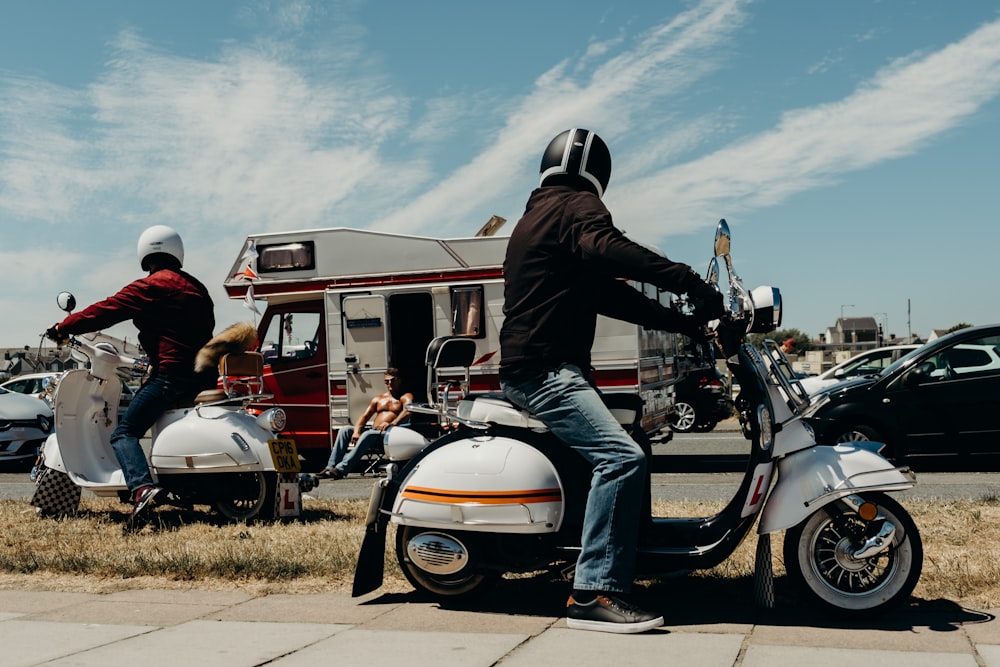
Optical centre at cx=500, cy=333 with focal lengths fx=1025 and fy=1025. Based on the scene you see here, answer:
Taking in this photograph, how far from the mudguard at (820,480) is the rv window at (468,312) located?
7457 mm

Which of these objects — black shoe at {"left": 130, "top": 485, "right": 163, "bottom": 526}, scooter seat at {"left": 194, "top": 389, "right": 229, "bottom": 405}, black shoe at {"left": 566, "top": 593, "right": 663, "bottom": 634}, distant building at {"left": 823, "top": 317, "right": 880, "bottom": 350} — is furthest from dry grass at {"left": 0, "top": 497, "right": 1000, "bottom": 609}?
distant building at {"left": 823, "top": 317, "right": 880, "bottom": 350}

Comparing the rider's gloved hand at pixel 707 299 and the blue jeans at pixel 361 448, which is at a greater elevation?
the rider's gloved hand at pixel 707 299

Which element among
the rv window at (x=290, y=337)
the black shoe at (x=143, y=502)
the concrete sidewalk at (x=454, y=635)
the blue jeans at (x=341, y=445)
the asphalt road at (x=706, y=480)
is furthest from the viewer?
the rv window at (x=290, y=337)

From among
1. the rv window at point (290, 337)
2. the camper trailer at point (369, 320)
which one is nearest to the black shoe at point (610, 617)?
the camper trailer at point (369, 320)

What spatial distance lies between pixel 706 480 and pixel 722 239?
6706mm

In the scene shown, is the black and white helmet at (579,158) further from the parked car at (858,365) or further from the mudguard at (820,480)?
the parked car at (858,365)

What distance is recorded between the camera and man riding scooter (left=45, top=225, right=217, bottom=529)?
698 centimetres

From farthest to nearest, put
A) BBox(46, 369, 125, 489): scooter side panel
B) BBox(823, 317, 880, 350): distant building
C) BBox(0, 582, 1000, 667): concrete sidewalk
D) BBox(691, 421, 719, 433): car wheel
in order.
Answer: BBox(823, 317, 880, 350): distant building → BBox(691, 421, 719, 433): car wheel → BBox(46, 369, 125, 489): scooter side panel → BBox(0, 582, 1000, 667): concrete sidewalk

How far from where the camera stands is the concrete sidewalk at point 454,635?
12.3ft

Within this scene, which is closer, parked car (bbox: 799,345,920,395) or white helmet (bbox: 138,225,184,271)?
white helmet (bbox: 138,225,184,271)

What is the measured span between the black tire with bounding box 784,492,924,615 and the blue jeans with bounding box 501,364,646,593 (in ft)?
2.26

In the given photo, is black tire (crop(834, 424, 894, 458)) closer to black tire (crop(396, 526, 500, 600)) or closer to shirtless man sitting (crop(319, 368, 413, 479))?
shirtless man sitting (crop(319, 368, 413, 479))

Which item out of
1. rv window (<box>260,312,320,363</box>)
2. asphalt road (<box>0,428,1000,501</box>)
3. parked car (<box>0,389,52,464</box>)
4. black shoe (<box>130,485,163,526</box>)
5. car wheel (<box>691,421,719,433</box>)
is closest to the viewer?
black shoe (<box>130,485,163,526</box>)

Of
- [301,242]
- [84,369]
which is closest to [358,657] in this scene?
[84,369]
